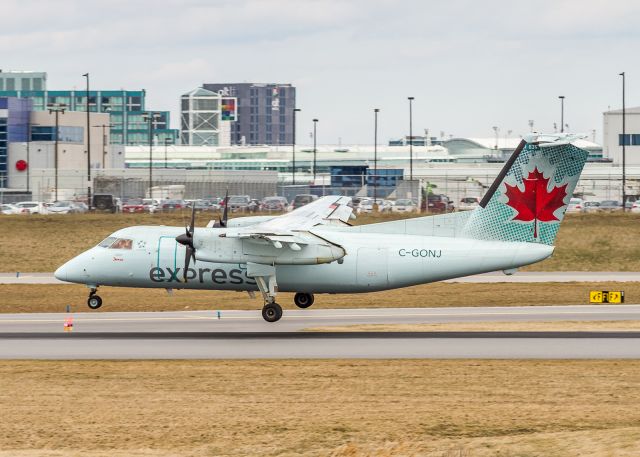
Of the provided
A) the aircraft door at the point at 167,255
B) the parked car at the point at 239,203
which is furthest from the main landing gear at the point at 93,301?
the parked car at the point at 239,203

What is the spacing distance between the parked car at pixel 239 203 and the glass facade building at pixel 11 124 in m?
46.7

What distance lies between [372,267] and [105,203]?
6258 cm

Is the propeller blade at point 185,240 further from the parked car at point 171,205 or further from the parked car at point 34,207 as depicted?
the parked car at point 34,207

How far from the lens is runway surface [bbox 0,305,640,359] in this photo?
3219 cm

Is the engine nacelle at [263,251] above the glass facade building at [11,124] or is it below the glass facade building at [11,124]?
below

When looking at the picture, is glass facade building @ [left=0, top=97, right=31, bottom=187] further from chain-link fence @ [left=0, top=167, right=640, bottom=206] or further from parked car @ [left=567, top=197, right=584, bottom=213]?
parked car @ [left=567, top=197, right=584, bottom=213]

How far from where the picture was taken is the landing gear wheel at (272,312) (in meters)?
39.0

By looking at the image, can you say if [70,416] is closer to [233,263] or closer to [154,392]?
[154,392]

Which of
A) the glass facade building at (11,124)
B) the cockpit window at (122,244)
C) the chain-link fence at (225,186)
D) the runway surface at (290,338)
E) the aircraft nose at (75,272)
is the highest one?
the glass facade building at (11,124)

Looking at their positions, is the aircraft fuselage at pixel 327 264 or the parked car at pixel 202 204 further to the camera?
the parked car at pixel 202 204

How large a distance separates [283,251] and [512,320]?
9.11m

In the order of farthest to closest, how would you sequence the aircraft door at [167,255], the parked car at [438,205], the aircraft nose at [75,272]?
1. the parked car at [438,205]
2. the aircraft nose at [75,272]
3. the aircraft door at [167,255]

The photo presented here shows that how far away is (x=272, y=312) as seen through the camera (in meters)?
39.0

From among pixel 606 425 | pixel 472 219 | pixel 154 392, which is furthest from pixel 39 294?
pixel 606 425
